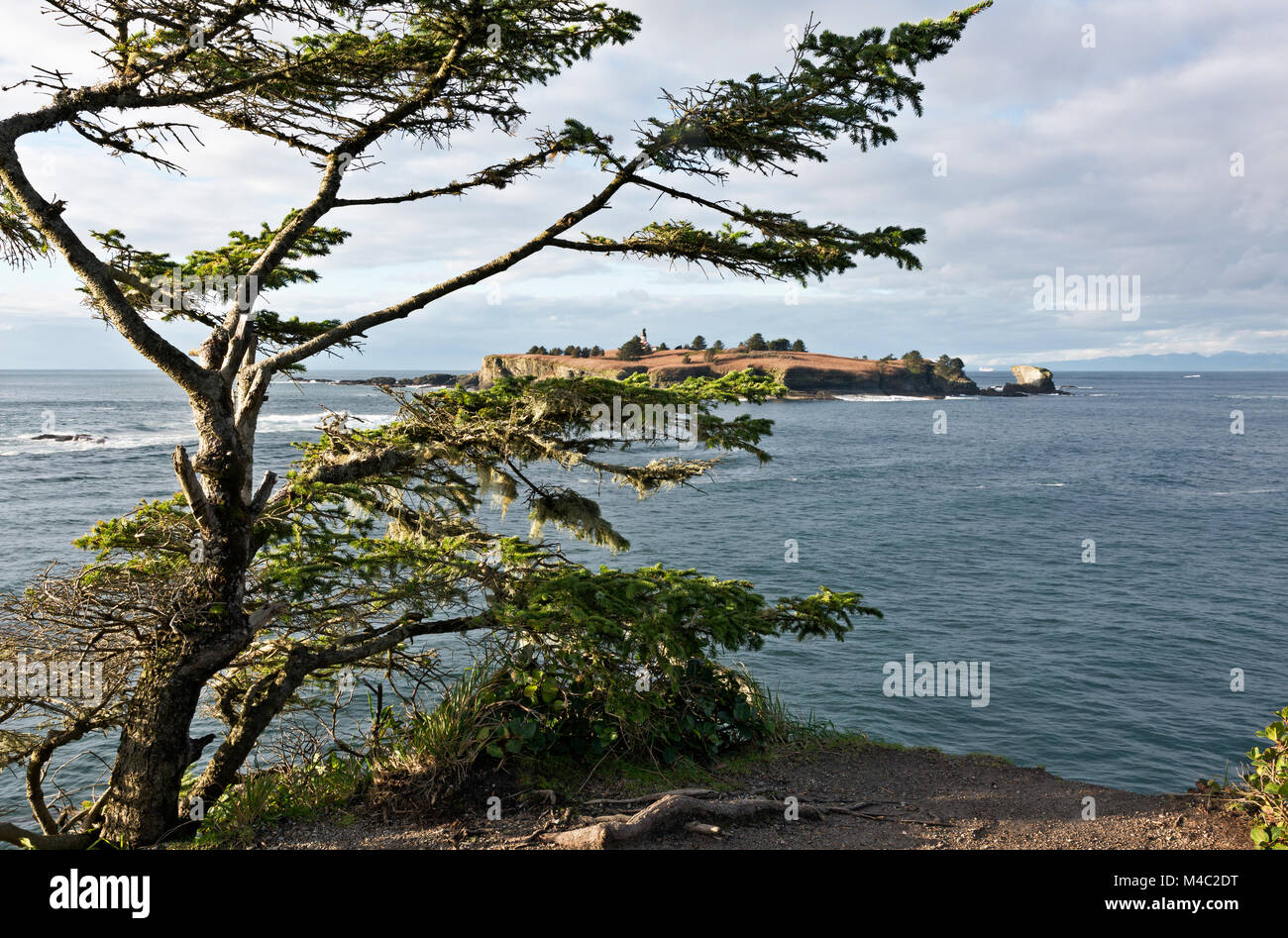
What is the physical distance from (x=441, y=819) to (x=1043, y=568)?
25.3 meters

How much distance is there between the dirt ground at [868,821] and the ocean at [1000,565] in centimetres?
352

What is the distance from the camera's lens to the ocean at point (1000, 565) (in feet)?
51.2

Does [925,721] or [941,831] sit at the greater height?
[941,831]

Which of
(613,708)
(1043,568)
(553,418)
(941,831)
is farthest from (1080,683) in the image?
(553,418)

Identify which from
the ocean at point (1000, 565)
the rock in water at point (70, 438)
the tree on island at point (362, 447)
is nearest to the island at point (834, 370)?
the ocean at point (1000, 565)

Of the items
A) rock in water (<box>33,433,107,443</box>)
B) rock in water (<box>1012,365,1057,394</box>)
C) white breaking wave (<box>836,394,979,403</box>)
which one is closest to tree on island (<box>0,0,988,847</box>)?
rock in water (<box>33,433,107,443</box>)

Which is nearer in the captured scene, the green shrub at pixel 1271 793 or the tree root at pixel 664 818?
the tree root at pixel 664 818

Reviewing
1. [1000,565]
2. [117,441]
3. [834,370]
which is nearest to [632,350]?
[834,370]

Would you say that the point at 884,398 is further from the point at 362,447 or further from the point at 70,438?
the point at 362,447

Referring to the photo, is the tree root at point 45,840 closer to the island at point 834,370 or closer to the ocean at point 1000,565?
the ocean at point 1000,565

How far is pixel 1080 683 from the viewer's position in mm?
17500

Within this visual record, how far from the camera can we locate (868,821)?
743 cm

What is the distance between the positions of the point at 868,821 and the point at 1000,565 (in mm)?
22919

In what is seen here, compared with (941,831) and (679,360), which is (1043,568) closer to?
(941,831)
